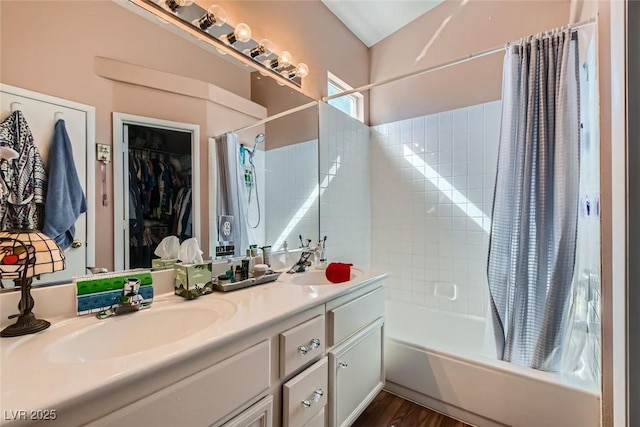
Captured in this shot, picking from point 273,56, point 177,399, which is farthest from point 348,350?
point 273,56

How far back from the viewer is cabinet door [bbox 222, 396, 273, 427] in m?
0.86

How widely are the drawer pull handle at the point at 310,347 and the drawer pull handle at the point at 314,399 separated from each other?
174 mm

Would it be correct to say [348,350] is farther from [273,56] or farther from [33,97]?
[273,56]

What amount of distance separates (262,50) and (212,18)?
1.15ft

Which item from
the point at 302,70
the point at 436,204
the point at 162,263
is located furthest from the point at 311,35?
the point at 162,263

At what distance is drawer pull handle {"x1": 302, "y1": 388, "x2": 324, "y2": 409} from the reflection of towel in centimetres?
101

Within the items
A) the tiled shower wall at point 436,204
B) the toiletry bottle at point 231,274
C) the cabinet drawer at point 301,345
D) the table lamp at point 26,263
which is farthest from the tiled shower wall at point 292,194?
the table lamp at point 26,263

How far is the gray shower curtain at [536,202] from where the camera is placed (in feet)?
4.78

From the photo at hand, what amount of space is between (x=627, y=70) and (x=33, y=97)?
1.71 metres

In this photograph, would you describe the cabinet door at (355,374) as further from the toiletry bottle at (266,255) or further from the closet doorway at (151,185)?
the closet doorway at (151,185)

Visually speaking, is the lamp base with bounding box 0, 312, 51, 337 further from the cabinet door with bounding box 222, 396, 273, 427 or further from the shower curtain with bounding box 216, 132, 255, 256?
the shower curtain with bounding box 216, 132, 255, 256

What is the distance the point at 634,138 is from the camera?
77 cm

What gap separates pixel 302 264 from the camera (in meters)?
1.79

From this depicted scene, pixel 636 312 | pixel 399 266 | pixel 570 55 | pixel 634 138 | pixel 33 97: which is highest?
pixel 570 55
